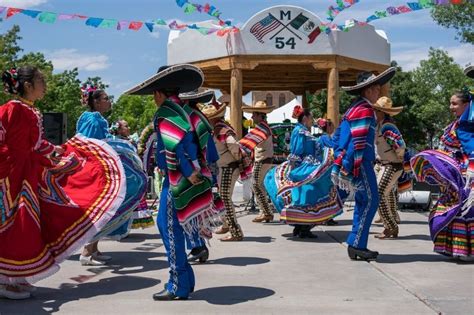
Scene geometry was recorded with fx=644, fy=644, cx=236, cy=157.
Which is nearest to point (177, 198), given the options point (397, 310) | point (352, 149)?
point (397, 310)

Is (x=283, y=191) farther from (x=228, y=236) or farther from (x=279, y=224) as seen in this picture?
(x=279, y=224)

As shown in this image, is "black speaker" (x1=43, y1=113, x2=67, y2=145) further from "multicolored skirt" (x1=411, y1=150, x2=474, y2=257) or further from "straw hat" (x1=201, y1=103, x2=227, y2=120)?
"multicolored skirt" (x1=411, y1=150, x2=474, y2=257)

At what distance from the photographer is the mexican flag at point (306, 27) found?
16.3 m

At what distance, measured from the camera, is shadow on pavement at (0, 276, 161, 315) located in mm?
5090

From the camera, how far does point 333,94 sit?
653 inches

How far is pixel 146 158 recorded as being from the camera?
7230 millimetres

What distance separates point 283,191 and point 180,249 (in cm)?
419

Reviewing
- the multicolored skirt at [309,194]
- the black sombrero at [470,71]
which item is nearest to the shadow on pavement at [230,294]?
the multicolored skirt at [309,194]

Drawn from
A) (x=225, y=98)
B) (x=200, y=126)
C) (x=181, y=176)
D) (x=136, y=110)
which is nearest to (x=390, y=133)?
(x=200, y=126)

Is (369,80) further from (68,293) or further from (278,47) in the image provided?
(278,47)

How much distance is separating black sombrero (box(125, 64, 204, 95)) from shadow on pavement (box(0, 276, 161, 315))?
1840mm

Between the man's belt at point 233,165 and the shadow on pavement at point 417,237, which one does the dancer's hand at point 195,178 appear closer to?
the man's belt at point 233,165

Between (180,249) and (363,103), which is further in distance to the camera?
(363,103)

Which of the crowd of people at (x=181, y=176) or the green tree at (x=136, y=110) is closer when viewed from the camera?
the crowd of people at (x=181, y=176)
